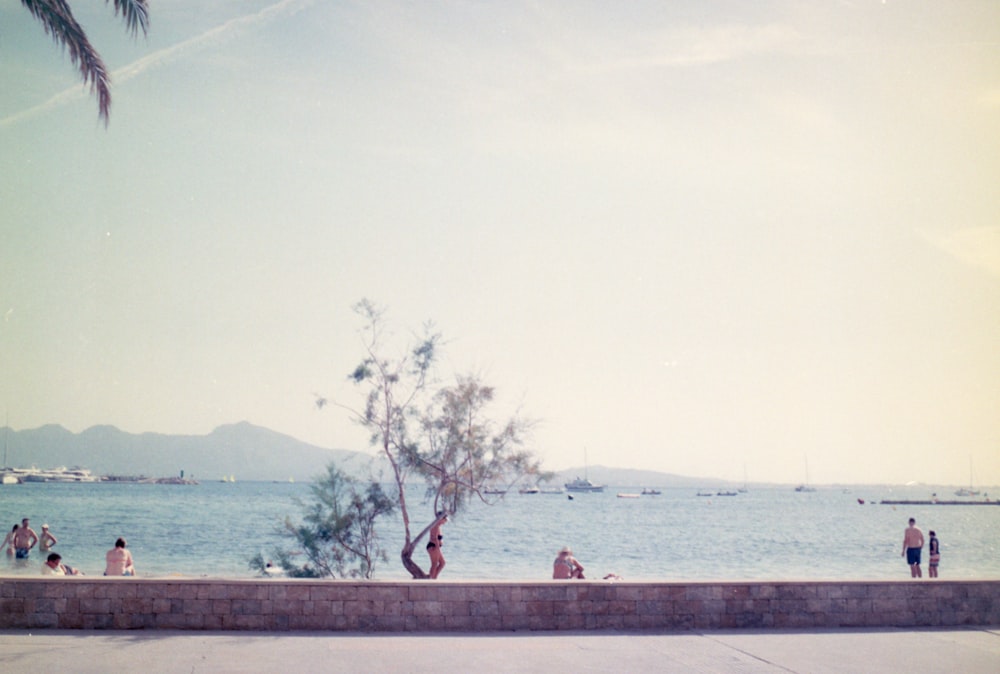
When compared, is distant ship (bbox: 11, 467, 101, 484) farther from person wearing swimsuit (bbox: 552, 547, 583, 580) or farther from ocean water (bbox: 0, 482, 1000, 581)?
person wearing swimsuit (bbox: 552, 547, 583, 580)

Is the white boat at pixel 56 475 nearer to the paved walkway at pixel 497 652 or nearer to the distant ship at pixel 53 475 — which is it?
the distant ship at pixel 53 475

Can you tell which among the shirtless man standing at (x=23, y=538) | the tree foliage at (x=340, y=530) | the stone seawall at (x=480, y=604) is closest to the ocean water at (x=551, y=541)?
the tree foliage at (x=340, y=530)

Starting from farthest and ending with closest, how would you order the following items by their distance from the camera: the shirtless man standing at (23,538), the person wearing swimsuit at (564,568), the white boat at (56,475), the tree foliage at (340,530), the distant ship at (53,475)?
1. the white boat at (56,475)
2. the distant ship at (53,475)
3. the shirtless man standing at (23,538)
4. the tree foliage at (340,530)
5. the person wearing swimsuit at (564,568)

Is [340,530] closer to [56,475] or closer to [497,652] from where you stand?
[497,652]

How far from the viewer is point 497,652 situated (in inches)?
414

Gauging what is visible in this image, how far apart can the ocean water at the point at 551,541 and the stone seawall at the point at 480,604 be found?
30.5 feet

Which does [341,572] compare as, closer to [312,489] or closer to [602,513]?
[312,489]

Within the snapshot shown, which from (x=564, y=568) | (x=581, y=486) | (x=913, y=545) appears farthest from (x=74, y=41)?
(x=581, y=486)

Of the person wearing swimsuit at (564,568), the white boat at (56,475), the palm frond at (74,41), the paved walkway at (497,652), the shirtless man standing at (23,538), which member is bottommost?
the white boat at (56,475)

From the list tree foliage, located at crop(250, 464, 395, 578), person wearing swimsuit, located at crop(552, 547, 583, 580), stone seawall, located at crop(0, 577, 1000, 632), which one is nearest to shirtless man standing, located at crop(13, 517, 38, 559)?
tree foliage, located at crop(250, 464, 395, 578)

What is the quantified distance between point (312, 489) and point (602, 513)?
90.3 m

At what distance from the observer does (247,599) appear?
1134 centimetres

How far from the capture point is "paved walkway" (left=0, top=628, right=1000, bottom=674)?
954 centimetres

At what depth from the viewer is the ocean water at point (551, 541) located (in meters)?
46.9
